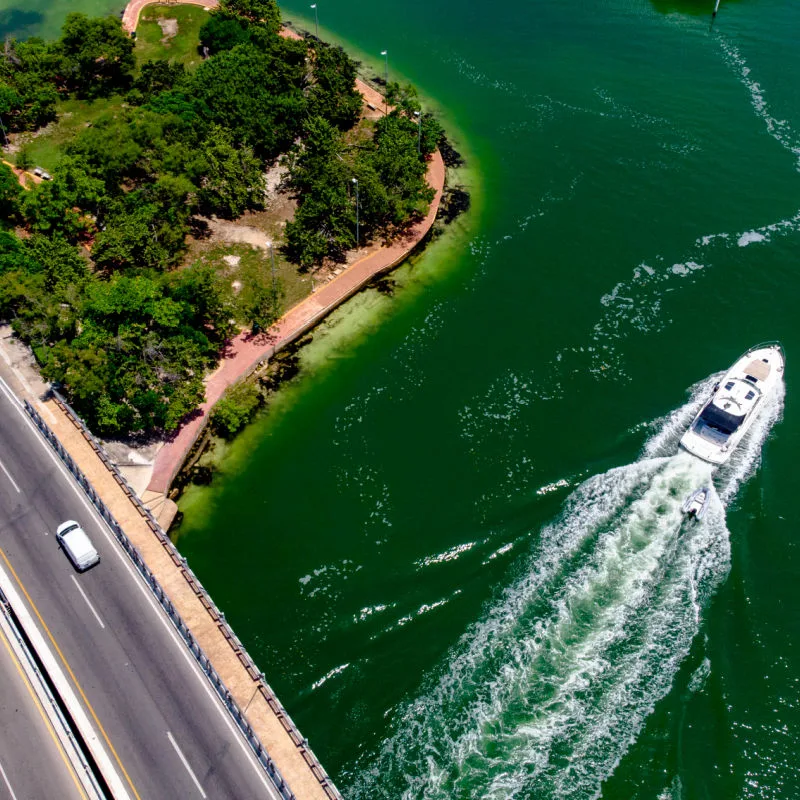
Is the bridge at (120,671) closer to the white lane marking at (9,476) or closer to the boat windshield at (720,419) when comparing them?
the white lane marking at (9,476)

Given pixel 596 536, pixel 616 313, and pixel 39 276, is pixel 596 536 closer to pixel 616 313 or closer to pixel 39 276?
pixel 616 313

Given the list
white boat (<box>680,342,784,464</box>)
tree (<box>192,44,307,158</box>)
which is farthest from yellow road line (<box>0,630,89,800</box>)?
tree (<box>192,44,307,158</box>)

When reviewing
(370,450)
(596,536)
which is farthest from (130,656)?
(596,536)

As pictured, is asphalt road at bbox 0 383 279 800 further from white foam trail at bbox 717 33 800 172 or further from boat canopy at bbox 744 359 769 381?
white foam trail at bbox 717 33 800 172

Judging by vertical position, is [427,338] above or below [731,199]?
below

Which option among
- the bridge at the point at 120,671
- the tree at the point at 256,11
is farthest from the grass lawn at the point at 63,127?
the bridge at the point at 120,671

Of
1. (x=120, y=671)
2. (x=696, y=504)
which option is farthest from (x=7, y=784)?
(x=696, y=504)

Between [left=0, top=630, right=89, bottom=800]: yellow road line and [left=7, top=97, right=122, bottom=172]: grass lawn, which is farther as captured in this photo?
[left=7, top=97, right=122, bottom=172]: grass lawn
